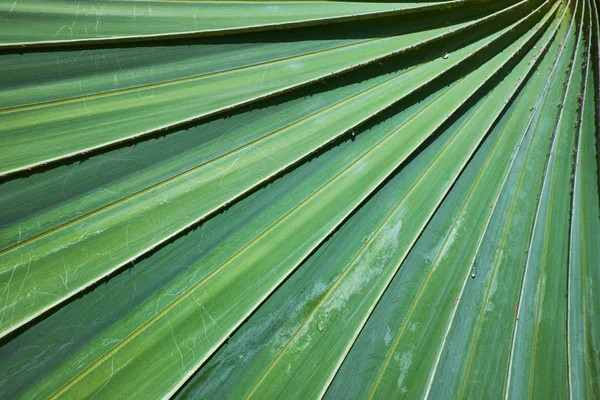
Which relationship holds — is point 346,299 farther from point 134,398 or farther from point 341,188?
point 134,398

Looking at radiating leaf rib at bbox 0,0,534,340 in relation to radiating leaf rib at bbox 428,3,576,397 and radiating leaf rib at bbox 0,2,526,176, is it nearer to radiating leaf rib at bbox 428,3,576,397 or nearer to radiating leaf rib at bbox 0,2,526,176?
radiating leaf rib at bbox 0,2,526,176

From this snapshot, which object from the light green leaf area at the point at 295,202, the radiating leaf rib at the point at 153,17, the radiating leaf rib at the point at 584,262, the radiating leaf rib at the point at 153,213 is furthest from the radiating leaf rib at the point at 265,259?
the radiating leaf rib at the point at 584,262

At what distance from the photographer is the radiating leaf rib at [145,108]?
80 cm

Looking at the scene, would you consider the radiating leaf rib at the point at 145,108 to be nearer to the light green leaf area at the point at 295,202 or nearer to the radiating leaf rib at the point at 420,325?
the light green leaf area at the point at 295,202

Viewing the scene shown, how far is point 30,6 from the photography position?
31.8 inches

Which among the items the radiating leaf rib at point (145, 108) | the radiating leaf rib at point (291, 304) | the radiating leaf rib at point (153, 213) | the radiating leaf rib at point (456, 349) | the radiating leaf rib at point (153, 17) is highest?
the radiating leaf rib at point (153, 17)

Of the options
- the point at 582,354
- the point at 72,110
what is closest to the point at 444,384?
the point at 582,354

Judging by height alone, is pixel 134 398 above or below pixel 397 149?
below

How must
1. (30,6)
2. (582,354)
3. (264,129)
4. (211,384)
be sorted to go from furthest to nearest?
1. (582,354)
2. (264,129)
3. (211,384)
4. (30,6)

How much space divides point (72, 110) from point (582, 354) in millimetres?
1605

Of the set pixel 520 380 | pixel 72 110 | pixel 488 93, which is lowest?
pixel 520 380

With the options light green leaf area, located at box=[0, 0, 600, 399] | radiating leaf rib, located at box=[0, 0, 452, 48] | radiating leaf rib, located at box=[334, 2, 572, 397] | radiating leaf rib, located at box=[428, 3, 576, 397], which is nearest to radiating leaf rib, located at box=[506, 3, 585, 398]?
light green leaf area, located at box=[0, 0, 600, 399]

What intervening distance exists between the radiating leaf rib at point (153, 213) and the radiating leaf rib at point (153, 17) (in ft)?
0.72

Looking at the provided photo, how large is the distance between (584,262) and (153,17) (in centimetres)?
148
